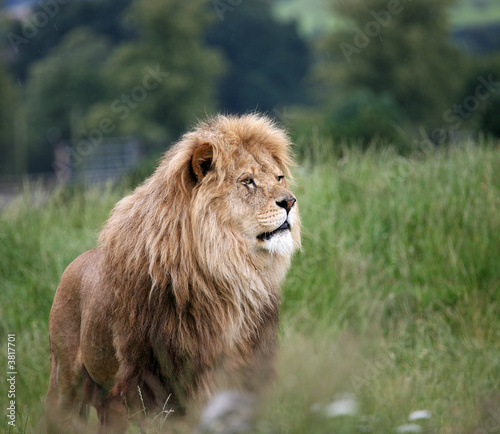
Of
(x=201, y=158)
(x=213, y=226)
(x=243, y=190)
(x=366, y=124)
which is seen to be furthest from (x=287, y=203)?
(x=366, y=124)

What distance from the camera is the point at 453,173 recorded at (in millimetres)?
7883

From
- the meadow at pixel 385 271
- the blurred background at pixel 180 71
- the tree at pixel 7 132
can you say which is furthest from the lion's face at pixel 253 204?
the tree at pixel 7 132

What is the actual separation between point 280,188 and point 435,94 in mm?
41033

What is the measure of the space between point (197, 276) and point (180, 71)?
1782 inches

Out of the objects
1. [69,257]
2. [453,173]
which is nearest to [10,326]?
[69,257]

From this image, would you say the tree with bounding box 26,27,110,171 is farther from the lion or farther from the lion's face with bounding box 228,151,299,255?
the lion's face with bounding box 228,151,299,255

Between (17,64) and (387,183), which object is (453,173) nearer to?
(387,183)

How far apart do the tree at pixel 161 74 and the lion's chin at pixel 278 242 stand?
37960 millimetres

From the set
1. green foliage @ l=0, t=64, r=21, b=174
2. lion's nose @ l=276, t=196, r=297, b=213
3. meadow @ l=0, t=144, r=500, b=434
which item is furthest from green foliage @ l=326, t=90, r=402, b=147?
green foliage @ l=0, t=64, r=21, b=174

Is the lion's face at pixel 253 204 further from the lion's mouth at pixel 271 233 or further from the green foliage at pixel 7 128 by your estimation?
the green foliage at pixel 7 128

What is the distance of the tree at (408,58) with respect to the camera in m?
43.0

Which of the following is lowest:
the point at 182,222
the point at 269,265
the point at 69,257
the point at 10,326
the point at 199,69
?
the point at 10,326

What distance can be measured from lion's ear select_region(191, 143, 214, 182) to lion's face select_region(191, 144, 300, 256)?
5 cm

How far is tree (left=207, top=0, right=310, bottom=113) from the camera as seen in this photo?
5219 centimetres
